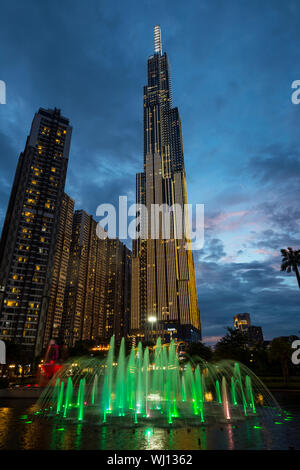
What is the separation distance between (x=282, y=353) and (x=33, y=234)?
314 feet

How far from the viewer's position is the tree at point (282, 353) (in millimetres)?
43119

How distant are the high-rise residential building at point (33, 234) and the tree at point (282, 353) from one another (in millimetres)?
77126

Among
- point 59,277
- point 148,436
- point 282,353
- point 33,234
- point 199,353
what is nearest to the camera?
point 148,436

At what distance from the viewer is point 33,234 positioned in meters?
106

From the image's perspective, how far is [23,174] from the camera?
11400cm

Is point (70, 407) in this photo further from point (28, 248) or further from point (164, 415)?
point (28, 248)

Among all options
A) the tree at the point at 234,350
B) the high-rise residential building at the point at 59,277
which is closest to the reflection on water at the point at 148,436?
the tree at the point at 234,350

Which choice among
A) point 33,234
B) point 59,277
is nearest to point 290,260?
point 33,234

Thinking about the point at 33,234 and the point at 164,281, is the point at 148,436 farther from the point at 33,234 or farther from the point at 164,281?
the point at 164,281

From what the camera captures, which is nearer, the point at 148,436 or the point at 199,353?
the point at 148,436

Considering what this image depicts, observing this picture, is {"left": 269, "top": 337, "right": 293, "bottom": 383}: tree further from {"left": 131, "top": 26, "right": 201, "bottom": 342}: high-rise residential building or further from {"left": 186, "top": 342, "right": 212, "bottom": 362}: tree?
{"left": 131, "top": 26, "right": 201, "bottom": 342}: high-rise residential building

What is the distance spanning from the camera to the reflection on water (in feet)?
41.4

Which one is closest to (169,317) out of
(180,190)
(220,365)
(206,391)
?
(180,190)

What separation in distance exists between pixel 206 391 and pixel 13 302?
8133cm
